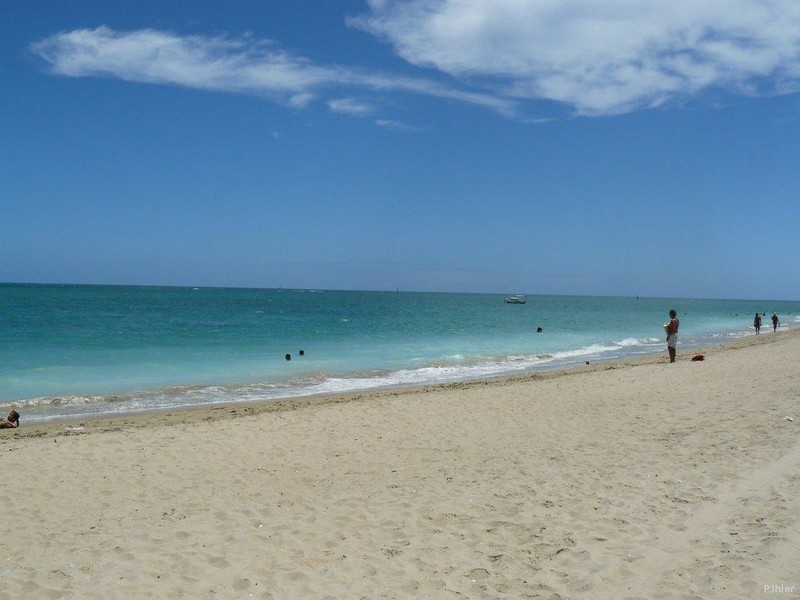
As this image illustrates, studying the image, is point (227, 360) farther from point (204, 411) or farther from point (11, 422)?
→ point (11, 422)

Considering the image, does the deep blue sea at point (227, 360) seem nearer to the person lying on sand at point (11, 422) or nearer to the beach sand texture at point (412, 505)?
the person lying on sand at point (11, 422)

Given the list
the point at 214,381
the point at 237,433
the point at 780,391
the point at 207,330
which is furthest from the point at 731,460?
the point at 207,330

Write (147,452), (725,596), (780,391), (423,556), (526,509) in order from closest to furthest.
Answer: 1. (725,596)
2. (423,556)
3. (526,509)
4. (147,452)
5. (780,391)

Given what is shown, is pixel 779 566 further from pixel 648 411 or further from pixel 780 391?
pixel 780 391

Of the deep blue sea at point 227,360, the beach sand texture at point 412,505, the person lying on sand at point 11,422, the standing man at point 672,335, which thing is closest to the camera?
the beach sand texture at point 412,505

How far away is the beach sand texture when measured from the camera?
4645mm

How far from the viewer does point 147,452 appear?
27.7 ft

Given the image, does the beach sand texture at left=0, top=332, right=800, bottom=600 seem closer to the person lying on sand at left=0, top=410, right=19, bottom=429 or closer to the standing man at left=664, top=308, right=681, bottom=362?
the person lying on sand at left=0, top=410, right=19, bottom=429

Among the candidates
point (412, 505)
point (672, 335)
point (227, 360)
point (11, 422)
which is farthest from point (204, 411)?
point (672, 335)

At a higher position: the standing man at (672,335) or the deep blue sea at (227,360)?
→ the standing man at (672,335)

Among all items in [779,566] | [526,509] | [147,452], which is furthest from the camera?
[147,452]

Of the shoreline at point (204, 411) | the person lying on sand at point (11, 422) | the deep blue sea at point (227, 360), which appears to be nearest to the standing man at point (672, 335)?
the deep blue sea at point (227, 360)

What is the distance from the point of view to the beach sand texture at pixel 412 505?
15.2 ft

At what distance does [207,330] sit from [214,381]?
20430mm
